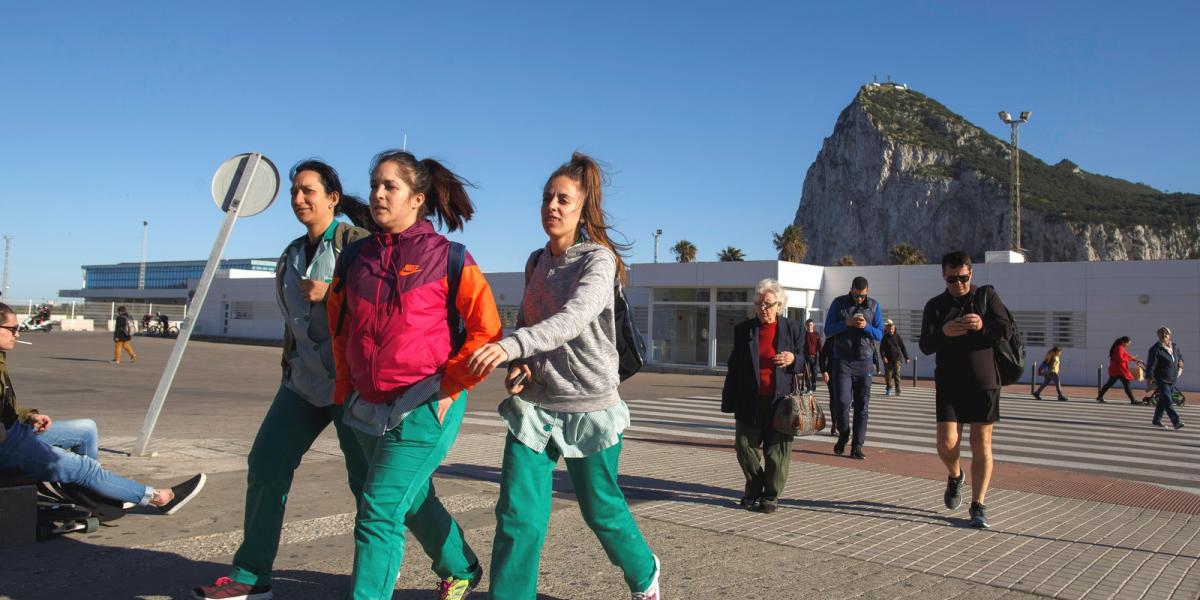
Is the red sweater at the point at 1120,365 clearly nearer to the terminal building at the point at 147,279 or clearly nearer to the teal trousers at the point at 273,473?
the teal trousers at the point at 273,473

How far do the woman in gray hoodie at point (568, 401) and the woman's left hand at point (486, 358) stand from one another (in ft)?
0.44

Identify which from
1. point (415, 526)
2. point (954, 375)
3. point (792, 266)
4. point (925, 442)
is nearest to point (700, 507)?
point (954, 375)

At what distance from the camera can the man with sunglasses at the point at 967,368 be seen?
5551 millimetres

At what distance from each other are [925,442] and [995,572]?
21.7ft

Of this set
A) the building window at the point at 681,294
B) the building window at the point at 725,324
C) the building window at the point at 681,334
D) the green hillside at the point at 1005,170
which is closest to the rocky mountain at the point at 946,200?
the green hillside at the point at 1005,170

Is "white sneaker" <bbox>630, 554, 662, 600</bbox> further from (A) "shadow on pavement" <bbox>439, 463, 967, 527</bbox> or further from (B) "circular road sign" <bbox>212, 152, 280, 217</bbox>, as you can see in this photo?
(B) "circular road sign" <bbox>212, 152, 280, 217</bbox>

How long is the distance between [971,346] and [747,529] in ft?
6.14

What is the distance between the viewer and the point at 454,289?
3.11 metres

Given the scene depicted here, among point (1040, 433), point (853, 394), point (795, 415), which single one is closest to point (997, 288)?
point (1040, 433)

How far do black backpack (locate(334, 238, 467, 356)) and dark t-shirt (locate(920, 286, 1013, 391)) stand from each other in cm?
348

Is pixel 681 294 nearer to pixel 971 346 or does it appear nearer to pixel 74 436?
pixel 971 346

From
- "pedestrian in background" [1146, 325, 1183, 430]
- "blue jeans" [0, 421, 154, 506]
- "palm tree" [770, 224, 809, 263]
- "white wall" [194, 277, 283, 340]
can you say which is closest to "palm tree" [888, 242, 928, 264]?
"palm tree" [770, 224, 809, 263]

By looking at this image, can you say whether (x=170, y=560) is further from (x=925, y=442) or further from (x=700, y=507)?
(x=925, y=442)

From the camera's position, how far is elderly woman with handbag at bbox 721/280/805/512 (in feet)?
19.5
